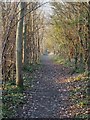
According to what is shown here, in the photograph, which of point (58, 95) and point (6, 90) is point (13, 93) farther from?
point (58, 95)

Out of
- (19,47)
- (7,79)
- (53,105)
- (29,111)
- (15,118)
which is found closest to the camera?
(15,118)

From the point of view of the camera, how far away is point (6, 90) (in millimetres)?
12219

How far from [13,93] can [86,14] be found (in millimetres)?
5149

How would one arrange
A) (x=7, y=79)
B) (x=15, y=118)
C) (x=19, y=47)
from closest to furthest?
(x=15, y=118)
(x=19, y=47)
(x=7, y=79)

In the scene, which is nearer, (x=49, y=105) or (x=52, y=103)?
(x=49, y=105)

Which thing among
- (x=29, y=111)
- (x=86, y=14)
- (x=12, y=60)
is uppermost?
(x=86, y=14)

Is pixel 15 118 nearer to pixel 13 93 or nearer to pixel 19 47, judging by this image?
pixel 13 93

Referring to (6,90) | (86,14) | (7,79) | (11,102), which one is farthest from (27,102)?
(86,14)

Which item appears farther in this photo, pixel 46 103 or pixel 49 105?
pixel 46 103

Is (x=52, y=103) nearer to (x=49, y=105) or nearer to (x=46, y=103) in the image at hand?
(x=46, y=103)

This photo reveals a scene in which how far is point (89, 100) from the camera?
395 inches

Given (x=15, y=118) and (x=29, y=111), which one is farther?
(x=29, y=111)

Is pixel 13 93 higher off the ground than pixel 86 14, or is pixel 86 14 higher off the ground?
pixel 86 14

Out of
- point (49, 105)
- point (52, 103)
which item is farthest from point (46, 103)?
point (49, 105)
